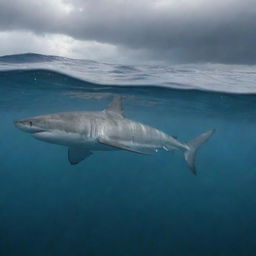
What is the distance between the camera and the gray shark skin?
21.5 ft

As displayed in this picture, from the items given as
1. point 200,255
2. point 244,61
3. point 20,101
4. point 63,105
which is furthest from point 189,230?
point 20,101

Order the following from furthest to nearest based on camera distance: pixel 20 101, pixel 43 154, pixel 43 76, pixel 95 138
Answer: pixel 43 154
pixel 20 101
pixel 43 76
pixel 95 138

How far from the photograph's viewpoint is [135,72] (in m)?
14.6

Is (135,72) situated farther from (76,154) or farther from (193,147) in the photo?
(76,154)

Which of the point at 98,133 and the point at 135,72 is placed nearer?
the point at 98,133

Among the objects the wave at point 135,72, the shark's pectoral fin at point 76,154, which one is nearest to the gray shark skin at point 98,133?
the shark's pectoral fin at point 76,154

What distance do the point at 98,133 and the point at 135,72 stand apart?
7.65 m

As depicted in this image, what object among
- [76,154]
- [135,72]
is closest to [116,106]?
[76,154]

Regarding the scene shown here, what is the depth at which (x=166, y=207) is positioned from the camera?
2583cm

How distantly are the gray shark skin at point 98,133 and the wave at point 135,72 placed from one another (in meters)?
4.89

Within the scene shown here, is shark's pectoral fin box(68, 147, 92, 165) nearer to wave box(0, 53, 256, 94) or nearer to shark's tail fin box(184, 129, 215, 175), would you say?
shark's tail fin box(184, 129, 215, 175)

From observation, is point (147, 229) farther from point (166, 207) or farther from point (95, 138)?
point (95, 138)

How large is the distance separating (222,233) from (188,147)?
9816 mm

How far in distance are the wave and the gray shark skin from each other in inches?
193
